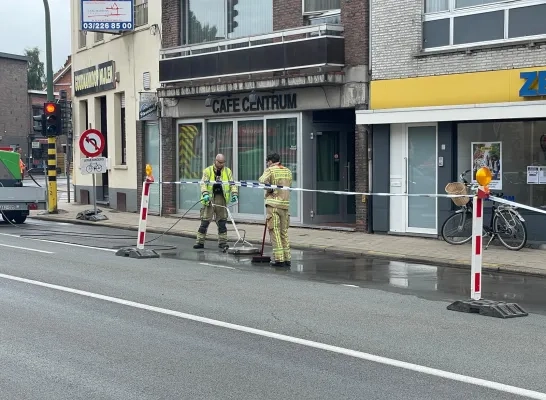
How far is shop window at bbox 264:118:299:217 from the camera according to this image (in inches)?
762

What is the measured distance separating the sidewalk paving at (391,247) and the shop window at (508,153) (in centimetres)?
122

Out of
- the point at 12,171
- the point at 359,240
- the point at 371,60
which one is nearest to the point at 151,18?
the point at 12,171

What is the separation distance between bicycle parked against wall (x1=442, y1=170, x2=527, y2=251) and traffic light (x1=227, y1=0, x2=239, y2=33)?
8.55 meters

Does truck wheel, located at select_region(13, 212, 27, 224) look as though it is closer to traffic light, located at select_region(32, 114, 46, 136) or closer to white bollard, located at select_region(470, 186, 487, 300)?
traffic light, located at select_region(32, 114, 46, 136)

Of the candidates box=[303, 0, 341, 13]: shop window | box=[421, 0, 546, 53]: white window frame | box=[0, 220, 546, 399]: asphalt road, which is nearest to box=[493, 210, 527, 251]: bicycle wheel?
box=[0, 220, 546, 399]: asphalt road

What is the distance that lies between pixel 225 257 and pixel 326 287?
→ 3779 millimetres

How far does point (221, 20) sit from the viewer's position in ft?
71.1

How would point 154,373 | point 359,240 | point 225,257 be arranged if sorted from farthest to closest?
point 359,240, point 225,257, point 154,373

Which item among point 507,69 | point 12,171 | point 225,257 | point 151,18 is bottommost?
point 225,257

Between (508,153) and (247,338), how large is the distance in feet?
30.8

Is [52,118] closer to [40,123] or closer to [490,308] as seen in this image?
[40,123]

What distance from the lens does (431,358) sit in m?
6.91

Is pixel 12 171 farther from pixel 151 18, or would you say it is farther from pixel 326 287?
pixel 326 287

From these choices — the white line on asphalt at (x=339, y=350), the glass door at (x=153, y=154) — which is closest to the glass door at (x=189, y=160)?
the glass door at (x=153, y=154)
